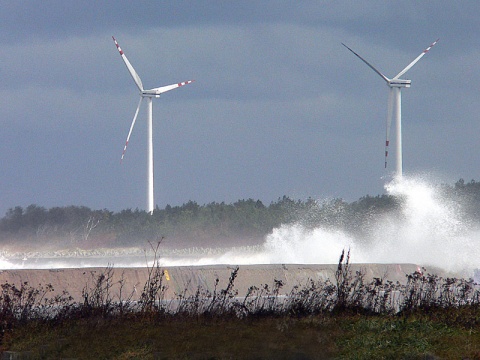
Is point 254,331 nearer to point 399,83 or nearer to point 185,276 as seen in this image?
point 185,276

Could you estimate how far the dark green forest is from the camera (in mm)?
54812

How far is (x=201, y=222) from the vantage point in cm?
6706

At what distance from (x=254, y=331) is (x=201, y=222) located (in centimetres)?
5469

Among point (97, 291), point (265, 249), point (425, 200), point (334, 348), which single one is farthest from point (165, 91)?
point (334, 348)

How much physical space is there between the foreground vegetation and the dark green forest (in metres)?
36.2

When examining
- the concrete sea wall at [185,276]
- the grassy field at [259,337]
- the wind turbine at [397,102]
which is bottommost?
the grassy field at [259,337]

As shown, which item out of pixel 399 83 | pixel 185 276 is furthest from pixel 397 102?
pixel 185 276

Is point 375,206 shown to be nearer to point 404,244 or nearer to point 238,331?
point 404,244

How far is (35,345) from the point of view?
12312 millimetres

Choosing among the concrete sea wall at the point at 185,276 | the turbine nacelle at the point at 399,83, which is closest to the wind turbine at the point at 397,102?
the turbine nacelle at the point at 399,83

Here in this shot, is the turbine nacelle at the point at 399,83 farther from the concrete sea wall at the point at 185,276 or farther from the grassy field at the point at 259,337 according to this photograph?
the grassy field at the point at 259,337

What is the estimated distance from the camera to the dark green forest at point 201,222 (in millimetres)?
54812

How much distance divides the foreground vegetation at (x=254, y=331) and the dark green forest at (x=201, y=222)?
119 ft

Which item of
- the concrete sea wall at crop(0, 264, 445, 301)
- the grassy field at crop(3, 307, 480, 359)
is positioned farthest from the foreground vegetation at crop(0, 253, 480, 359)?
the concrete sea wall at crop(0, 264, 445, 301)
